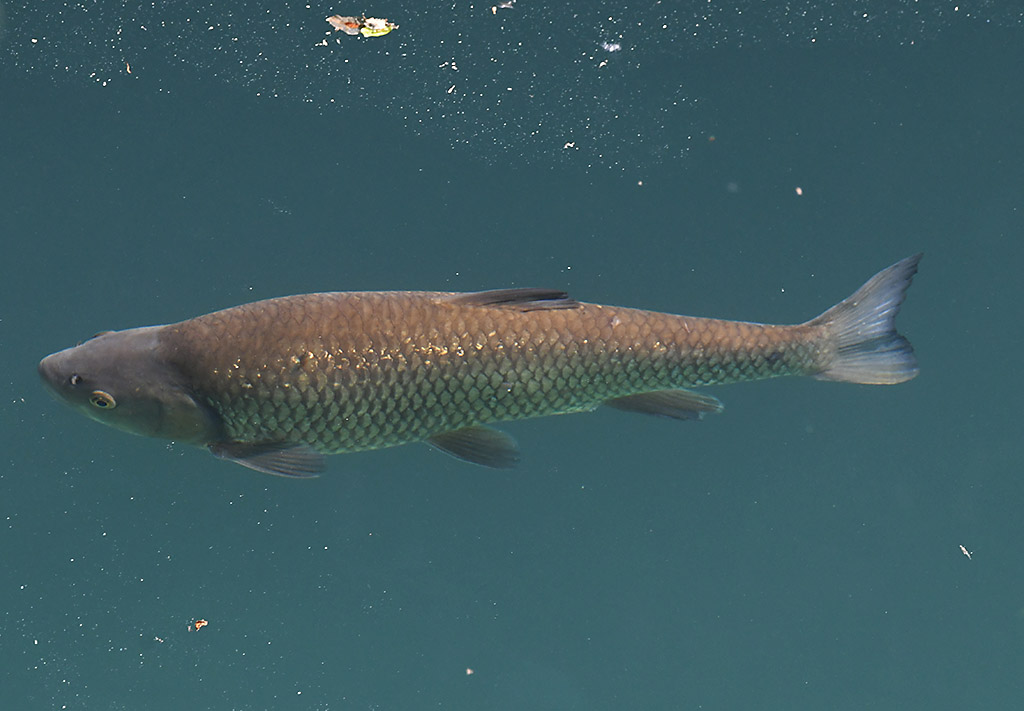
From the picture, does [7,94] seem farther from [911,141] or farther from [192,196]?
[911,141]

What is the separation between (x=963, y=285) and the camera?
22.5ft

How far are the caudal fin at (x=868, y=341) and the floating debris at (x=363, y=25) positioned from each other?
141 inches

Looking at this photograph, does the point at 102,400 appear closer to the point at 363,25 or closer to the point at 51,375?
the point at 51,375

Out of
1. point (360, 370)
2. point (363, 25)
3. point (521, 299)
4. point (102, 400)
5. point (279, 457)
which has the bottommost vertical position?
point (279, 457)

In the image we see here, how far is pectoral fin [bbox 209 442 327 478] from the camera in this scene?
10.5ft

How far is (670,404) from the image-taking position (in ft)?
12.1

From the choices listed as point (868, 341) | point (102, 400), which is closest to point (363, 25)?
point (102, 400)

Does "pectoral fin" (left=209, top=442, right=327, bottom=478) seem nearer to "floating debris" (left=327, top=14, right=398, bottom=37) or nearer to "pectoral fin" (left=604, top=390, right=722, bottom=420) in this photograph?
"pectoral fin" (left=604, top=390, right=722, bottom=420)

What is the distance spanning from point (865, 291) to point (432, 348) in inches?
89.4

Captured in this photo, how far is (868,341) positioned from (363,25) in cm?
394

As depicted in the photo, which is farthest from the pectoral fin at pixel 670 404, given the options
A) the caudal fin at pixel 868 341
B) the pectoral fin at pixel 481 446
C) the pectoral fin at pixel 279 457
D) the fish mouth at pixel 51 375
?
the fish mouth at pixel 51 375

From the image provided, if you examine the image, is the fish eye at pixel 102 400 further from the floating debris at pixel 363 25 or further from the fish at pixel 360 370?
the floating debris at pixel 363 25

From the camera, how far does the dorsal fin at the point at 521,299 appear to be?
3254mm

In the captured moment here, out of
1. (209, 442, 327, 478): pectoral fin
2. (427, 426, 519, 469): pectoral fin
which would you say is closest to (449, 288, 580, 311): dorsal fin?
(427, 426, 519, 469): pectoral fin
